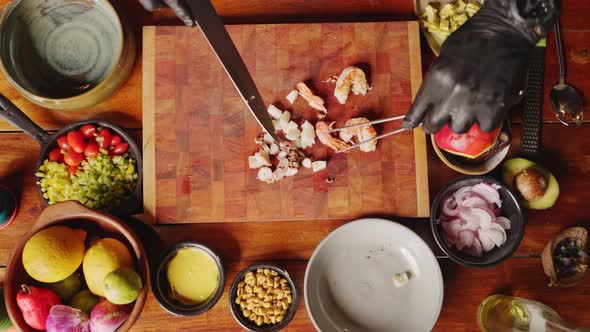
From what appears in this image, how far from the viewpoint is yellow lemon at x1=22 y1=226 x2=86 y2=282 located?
0.96 meters

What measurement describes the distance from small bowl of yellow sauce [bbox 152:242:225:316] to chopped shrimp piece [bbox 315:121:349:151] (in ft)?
1.31

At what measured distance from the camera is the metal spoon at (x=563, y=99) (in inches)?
48.3

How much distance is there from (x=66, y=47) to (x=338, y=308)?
3.24 feet

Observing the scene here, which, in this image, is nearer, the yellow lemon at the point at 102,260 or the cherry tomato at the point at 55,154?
the yellow lemon at the point at 102,260

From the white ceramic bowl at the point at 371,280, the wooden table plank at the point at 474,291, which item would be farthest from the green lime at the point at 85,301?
the white ceramic bowl at the point at 371,280

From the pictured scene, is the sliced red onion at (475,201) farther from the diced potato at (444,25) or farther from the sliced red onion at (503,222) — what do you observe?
the diced potato at (444,25)

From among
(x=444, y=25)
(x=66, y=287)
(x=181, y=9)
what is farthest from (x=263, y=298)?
(x=444, y=25)

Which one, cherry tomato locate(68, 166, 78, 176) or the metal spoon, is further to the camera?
the metal spoon

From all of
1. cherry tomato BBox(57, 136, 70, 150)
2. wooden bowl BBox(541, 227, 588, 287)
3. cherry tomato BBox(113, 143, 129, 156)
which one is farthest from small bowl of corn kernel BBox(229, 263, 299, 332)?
wooden bowl BBox(541, 227, 588, 287)

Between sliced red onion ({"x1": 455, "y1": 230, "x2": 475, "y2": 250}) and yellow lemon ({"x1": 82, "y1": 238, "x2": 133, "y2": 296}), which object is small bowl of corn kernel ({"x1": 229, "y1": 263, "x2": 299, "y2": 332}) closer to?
yellow lemon ({"x1": 82, "y1": 238, "x2": 133, "y2": 296})

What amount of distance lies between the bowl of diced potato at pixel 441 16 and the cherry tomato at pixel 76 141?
→ 938 mm

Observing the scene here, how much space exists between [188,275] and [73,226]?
0.96 feet

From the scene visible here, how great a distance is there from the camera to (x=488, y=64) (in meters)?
0.80

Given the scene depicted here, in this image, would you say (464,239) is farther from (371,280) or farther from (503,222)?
(371,280)
